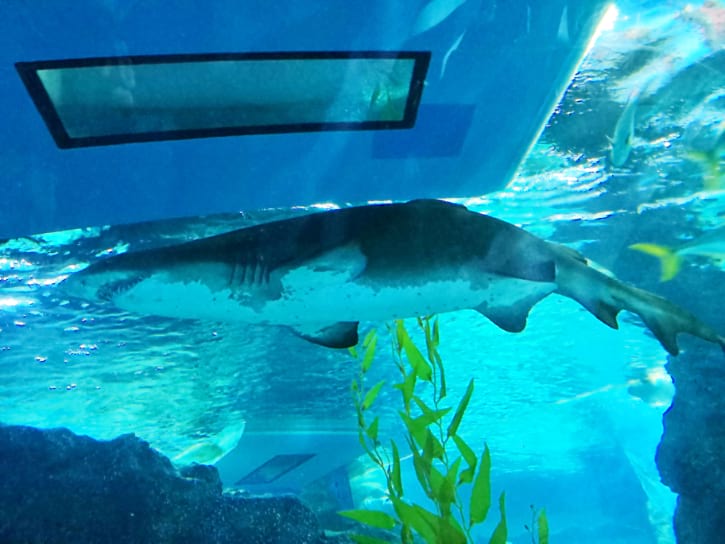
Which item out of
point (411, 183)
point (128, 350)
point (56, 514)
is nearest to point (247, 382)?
point (128, 350)

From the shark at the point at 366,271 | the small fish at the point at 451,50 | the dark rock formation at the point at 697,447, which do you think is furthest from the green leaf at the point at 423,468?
the dark rock formation at the point at 697,447

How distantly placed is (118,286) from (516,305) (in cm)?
239

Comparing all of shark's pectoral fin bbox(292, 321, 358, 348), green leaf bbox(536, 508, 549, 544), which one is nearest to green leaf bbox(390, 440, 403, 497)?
green leaf bbox(536, 508, 549, 544)

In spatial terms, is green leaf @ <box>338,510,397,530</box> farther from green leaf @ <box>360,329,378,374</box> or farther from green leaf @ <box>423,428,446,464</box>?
green leaf @ <box>360,329,378,374</box>

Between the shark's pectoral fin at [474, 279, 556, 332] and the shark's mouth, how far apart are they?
204 cm

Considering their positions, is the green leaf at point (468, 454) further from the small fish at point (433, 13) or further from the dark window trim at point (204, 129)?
the small fish at point (433, 13)

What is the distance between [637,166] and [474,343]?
8.81m

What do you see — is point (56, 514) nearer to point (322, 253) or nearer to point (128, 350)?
point (128, 350)

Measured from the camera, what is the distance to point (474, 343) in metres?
16.6

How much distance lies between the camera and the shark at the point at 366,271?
2.77m

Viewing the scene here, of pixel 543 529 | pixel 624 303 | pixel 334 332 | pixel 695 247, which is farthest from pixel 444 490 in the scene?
pixel 695 247

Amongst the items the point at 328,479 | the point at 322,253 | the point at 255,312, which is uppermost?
the point at 322,253

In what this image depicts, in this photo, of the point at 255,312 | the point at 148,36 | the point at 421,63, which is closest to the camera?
the point at 255,312

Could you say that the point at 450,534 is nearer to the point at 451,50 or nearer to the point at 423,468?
the point at 423,468
